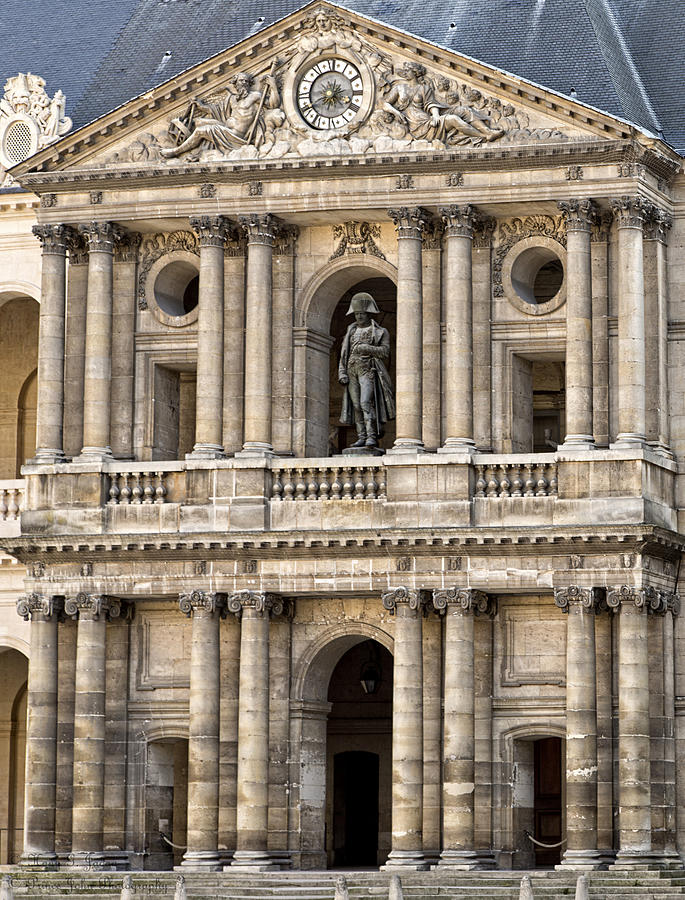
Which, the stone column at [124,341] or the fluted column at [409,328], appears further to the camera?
the stone column at [124,341]

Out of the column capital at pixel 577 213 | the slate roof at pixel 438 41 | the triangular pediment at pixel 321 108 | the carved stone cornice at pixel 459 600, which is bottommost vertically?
the carved stone cornice at pixel 459 600

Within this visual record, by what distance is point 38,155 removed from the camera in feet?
178

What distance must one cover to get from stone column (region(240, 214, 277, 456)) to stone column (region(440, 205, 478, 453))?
368 centimetres

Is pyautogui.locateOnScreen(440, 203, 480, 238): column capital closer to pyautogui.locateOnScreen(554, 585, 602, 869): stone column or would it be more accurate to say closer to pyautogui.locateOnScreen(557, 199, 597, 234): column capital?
pyautogui.locateOnScreen(557, 199, 597, 234): column capital

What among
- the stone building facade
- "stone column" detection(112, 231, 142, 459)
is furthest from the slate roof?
"stone column" detection(112, 231, 142, 459)

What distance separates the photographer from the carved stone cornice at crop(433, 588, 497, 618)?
51219mm

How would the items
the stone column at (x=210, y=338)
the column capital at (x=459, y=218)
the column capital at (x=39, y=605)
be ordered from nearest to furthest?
the column capital at (x=459, y=218) → the stone column at (x=210, y=338) → the column capital at (x=39, y=605)

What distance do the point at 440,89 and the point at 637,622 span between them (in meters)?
11.4

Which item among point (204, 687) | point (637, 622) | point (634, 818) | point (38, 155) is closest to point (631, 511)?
point (637, 622)

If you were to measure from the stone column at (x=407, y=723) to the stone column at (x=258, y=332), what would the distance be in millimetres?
4406

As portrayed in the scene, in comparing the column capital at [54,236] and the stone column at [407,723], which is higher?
the column capital at [54,236]

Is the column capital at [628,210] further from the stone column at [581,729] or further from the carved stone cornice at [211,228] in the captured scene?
the carved stone cornice at [211,228]

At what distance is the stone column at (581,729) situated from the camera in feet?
165

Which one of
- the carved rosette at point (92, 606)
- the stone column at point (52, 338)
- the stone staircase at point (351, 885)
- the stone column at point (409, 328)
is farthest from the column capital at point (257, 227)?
the stone staircase at point (351, 885)
